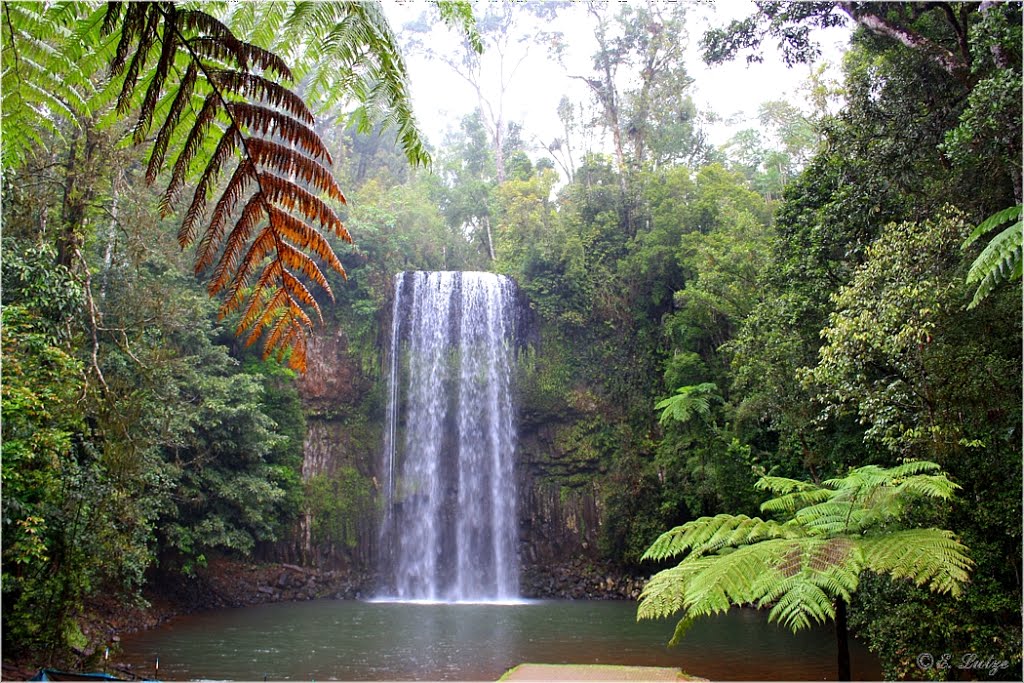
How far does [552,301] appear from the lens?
59.7 feet

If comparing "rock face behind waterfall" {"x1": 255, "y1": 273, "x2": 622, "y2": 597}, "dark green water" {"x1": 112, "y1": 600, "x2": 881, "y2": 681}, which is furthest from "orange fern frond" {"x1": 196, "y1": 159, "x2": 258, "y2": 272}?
"rock face behind waterfall" {"x1": 255, "y1": 273, "x2": 622, "y2": 597}

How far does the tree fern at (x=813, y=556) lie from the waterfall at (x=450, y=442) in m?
11.6

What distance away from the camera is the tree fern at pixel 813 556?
356cm

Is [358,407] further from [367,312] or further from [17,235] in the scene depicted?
[17,235]

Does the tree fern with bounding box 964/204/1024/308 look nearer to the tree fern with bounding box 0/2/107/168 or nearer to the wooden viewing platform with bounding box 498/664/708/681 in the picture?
the wooden viewing platform with bounding box 498/664/708/681

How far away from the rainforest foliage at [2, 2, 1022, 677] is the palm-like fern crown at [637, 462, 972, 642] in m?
0.11

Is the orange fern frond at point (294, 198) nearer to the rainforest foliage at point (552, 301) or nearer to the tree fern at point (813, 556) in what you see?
the rainforest foliage at point (552, 301)

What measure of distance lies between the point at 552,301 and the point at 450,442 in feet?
14.2

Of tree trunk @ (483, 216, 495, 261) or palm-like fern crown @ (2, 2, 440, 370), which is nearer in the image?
palm-like fern crown @ (2, 2, 440, 370)

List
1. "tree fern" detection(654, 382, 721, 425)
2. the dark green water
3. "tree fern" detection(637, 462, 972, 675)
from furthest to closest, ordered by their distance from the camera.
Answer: "tree fern" detection(654, 382, 721, 425), the dark green water, "tree fern" detection(637, 462, 972, 675)

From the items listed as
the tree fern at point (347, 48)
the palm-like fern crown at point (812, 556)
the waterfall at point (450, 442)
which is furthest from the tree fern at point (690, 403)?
the tree fern at point (347, 48)

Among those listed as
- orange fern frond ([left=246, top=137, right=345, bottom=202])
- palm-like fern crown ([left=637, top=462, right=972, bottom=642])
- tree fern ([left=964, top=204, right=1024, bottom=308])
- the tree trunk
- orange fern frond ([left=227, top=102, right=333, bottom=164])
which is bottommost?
palm-like fern crown ([left=637, top=462, right=972, bottom=642])

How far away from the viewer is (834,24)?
9.21 m

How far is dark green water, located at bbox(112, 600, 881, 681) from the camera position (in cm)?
796
